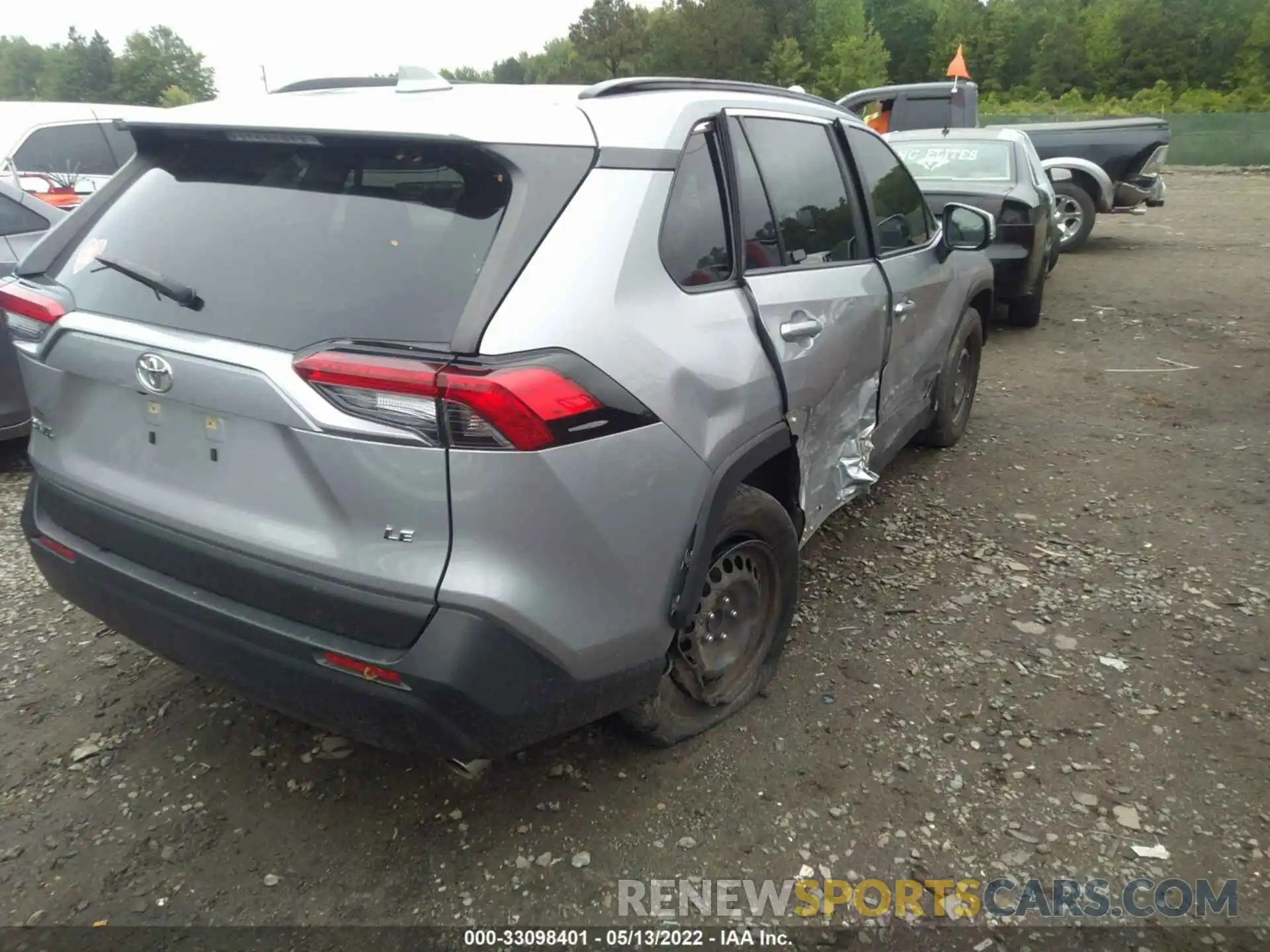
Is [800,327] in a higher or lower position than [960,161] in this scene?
higher

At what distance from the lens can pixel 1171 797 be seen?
8.66 feet

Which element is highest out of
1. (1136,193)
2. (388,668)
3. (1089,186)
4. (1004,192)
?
(388,668)

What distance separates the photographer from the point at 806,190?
3.18 meters

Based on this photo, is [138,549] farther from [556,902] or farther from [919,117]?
[919,117]

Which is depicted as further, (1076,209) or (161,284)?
(1076,209)

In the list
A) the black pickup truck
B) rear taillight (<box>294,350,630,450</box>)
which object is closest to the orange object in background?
rear taillight (<box>294,350,630,450</box>)

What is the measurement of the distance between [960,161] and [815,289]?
6255 millimetres

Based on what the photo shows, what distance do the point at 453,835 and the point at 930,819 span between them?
1.29 metres

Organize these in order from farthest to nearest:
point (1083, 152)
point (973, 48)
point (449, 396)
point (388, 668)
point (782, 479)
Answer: point (973, 48) < point (1083, 152) < point (782, 479) < point (388, 668) < point (449, 396)

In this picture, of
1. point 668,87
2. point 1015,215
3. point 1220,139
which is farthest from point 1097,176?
point 1220,139

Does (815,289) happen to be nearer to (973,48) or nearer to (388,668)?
(388,668)

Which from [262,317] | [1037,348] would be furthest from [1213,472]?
[262,317]

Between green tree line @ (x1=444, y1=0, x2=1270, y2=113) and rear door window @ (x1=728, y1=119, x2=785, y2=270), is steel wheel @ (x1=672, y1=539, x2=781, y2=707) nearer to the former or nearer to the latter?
rear door window @ (x1=728, y1=119, x2=785, y2=270)

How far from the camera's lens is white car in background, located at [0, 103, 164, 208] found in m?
8.51
